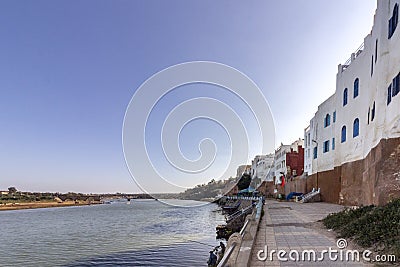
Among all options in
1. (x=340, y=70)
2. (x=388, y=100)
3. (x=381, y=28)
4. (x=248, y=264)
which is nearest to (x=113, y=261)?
(x=248, y=264)

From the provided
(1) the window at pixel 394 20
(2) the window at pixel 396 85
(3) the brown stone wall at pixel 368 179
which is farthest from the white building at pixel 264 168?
(2) the window at pixel 396 85

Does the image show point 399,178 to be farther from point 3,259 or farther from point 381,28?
point 3,259

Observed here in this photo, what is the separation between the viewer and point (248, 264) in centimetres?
529

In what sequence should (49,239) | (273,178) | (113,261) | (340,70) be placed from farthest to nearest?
(273,178)
(49,239)
(340,70)
(113,261)

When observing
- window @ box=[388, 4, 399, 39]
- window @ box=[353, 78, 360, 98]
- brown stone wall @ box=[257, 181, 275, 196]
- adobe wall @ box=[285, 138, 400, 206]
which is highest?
window @ box=[388, 4, 399, 39]

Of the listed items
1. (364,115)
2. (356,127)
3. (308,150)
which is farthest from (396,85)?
(308,150)

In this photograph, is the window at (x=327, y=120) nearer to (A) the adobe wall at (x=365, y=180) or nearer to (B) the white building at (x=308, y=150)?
(B) the white building at (x=308, y=150)

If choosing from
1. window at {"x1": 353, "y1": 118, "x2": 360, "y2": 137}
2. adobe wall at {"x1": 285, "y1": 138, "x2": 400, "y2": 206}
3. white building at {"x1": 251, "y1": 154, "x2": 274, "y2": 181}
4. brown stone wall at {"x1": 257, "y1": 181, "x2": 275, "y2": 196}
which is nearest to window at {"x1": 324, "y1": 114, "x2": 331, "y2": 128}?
adobe wall at {"x1": 285, "y1": 138, "x2": 400, "y2": 206}

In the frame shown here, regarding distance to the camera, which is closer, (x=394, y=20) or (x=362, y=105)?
(x=394, y=20)

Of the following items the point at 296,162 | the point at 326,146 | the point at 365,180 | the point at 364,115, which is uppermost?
the point at 364,115

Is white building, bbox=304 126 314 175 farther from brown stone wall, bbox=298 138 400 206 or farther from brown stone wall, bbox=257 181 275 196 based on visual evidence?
brown stone wall, bbox=257 181 275 196

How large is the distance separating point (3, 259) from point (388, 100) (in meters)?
22.4

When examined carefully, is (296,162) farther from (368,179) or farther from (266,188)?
(368,179)

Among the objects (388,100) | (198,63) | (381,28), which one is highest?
(381,28)
